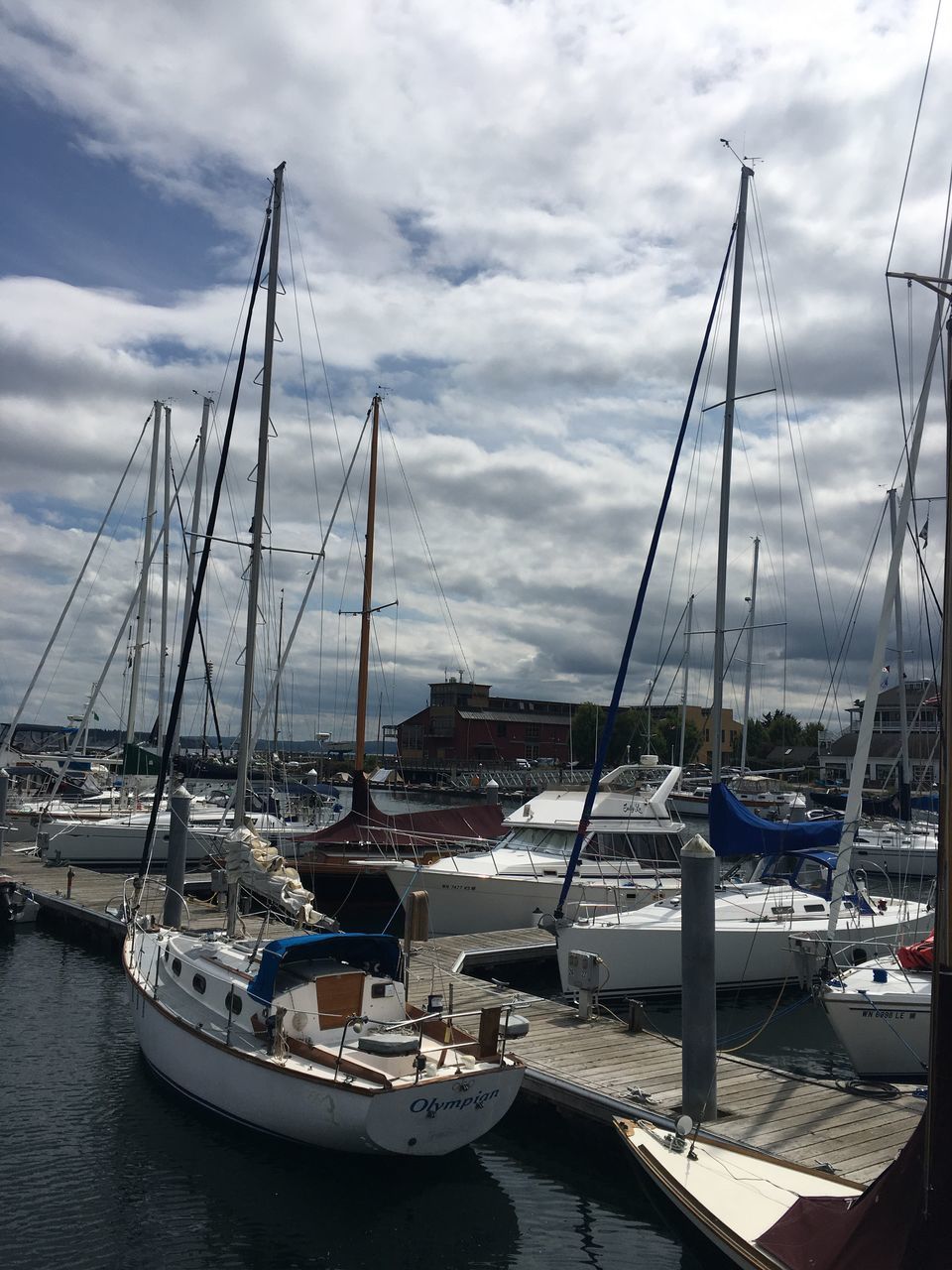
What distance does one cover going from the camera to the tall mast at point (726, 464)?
67.7 feet

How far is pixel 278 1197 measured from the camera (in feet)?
34.8

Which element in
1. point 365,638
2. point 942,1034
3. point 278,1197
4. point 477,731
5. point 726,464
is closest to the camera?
point 942,1034

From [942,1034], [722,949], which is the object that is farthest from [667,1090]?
[942,1034]

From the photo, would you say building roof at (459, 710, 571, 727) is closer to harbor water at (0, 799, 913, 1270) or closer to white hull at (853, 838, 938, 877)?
white hull at (853, 838, 938, 877)

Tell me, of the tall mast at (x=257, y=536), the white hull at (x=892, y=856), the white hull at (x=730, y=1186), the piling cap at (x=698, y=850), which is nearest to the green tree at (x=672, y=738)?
the white hull at (x=892, y=856)

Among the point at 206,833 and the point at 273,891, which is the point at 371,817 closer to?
the point at 206,833

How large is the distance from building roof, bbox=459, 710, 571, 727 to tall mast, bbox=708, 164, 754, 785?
9018cm

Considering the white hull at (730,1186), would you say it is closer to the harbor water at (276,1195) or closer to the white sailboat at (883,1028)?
the harbor water at (276,1195)

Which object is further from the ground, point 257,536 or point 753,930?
point 257,536

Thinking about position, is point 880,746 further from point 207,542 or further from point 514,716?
point 207,542

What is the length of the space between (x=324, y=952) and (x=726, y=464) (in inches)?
554

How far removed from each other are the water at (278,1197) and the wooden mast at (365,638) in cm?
1434

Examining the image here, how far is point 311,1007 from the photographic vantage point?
11797 mm

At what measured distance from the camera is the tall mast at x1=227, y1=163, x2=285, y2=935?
16.0 metres
